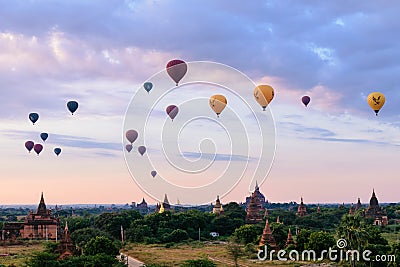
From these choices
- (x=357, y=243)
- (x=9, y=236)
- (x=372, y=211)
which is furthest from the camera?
(x=372, y=211)

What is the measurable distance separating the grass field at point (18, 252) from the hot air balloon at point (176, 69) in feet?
70.7

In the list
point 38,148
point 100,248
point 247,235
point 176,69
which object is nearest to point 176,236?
point 247,235

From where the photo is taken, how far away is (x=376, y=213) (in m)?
104

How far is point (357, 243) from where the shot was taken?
133 ft

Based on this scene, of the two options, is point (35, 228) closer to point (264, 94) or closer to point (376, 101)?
point (264, 94)

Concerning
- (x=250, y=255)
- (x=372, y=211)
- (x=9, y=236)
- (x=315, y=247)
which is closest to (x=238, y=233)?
(x=250, y=255)

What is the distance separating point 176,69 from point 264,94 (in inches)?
388

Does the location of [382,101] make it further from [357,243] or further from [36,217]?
[36,217]

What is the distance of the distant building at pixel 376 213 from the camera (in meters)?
103

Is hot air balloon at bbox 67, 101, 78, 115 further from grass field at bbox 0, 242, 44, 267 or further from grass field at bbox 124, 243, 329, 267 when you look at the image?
grass field at bbox 124, 243, 329, 267

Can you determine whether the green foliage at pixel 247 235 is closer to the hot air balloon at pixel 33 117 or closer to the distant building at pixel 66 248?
the distant building at pixel 66 248

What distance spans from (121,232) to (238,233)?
19.5 metres

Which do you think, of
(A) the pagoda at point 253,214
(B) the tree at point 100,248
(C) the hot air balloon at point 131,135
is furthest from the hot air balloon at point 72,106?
(A) the pagoda at point 253,214

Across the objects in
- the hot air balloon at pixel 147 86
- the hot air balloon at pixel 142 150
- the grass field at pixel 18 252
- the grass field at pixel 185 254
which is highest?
the hot air balloon at pixel 147 86
